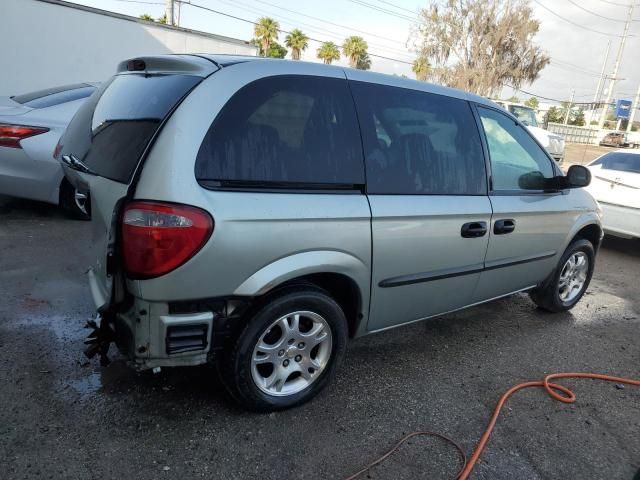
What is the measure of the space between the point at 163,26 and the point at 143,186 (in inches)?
487

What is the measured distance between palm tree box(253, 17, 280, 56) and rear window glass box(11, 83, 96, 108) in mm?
36258

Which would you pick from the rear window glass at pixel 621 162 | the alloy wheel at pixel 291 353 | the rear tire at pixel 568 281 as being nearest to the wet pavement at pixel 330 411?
the alloy wheel at pixel 291 353

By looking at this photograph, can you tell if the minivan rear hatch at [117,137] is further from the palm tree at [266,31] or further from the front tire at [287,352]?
the palm tree at [266,31]

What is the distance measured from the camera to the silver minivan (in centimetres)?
216

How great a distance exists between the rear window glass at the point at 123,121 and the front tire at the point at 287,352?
0.93m

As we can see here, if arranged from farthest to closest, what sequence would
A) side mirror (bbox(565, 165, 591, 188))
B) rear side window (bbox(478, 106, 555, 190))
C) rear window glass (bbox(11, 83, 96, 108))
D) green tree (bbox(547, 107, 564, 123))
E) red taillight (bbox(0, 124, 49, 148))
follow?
green tree (bbox(547, 107, 564, 123)) < rear window glass (bbox(11, 83, 96, 108)) < red taillight (bbox(0, 124, 49, 148)) < side mirror (bbox(565, 165, 591, 188)) < rear side window (bbox(478, 106, 555, 190))

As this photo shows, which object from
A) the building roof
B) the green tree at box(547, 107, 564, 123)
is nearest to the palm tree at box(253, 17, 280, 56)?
the building roof

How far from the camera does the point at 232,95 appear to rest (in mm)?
2295

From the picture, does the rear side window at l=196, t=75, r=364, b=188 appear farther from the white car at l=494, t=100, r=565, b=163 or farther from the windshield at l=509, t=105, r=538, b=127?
the windshield at l=509, t=105, r=538, b=127

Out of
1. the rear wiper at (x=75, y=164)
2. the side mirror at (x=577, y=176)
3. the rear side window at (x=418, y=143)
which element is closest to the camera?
the rear wiper at (x=75, y=164)

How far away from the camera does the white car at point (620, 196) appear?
648 cm

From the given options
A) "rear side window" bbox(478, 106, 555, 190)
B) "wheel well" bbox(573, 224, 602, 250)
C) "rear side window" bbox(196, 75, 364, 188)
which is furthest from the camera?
"wheel well" bbox(573, 224, 602, 250)

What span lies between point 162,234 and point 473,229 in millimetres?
1964

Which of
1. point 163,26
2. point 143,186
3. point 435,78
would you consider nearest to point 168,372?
point 143,186
